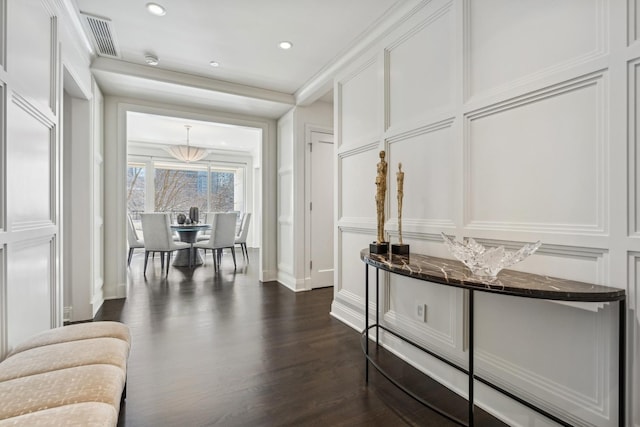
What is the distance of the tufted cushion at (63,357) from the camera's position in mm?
1134

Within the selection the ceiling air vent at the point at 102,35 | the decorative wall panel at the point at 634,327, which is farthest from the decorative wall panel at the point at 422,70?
the ceiling air vent at the point at 102,35

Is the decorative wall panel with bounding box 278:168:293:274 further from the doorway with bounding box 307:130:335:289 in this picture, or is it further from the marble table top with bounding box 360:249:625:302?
the marble table top with bounding box 360:249:625:302

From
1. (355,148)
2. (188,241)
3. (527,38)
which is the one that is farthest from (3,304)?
(188,241)

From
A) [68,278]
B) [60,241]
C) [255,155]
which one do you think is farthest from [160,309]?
[255,155]

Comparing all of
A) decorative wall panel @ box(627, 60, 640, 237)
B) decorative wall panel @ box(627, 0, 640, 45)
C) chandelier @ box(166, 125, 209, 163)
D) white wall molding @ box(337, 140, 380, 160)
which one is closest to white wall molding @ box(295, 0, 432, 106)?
white wall molding @ box(337, 140, 380, 160)

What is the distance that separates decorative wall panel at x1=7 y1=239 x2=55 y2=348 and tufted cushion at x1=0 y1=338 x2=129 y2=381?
30cm

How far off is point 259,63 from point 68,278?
273cm

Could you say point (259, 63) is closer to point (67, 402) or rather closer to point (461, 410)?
point (67, 402)

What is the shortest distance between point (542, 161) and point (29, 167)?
2596 millimetres

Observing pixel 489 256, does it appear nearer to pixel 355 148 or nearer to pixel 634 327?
pixel 634 327

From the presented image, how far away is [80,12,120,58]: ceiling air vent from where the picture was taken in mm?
2402

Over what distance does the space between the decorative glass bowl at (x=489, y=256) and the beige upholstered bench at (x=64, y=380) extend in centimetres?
142

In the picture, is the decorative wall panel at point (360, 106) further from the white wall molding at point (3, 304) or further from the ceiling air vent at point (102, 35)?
the white wall molding at point (3, 304)

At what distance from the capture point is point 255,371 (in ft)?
6.48
